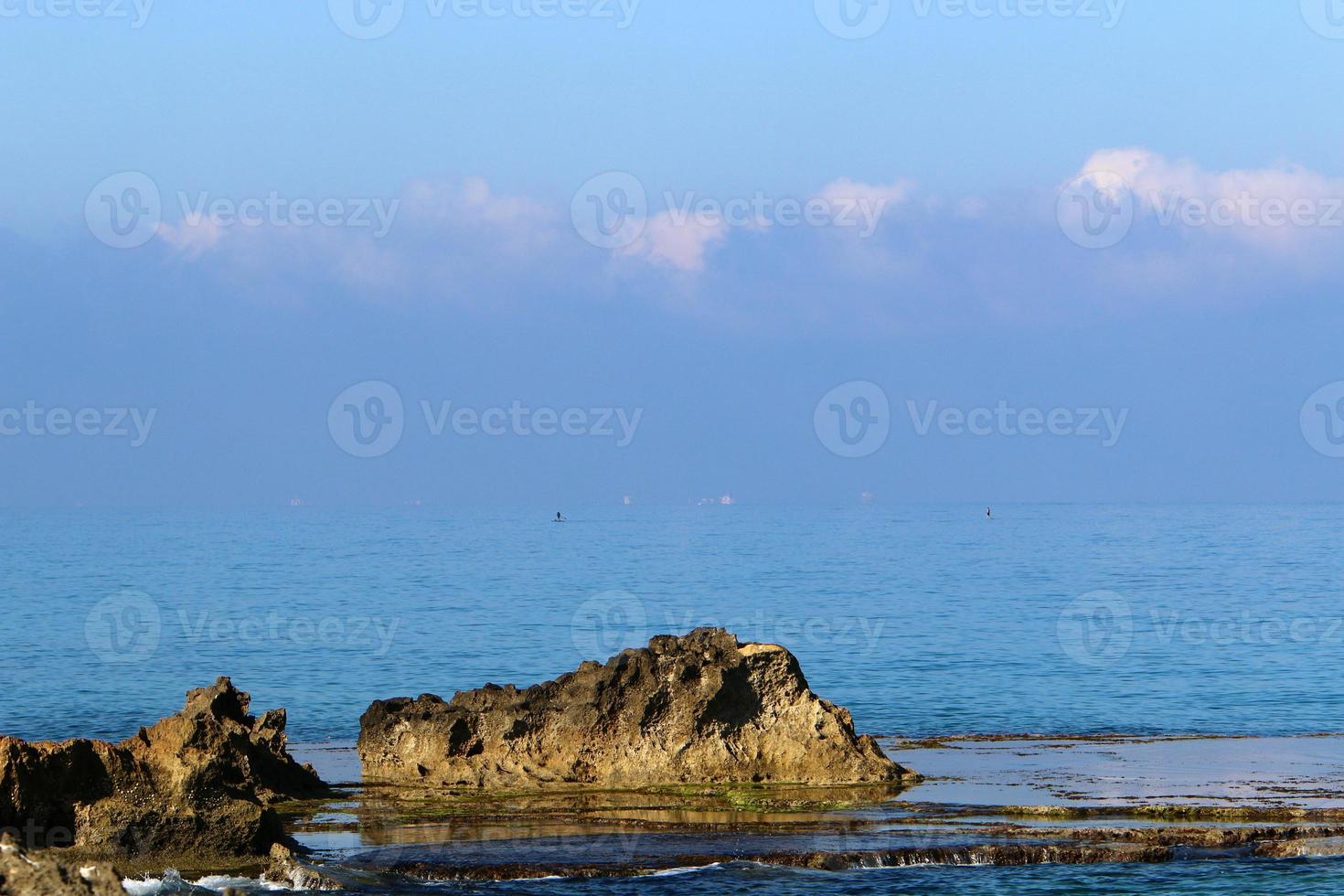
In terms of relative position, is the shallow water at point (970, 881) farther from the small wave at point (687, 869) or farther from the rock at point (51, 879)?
the rock at point (51, 879)

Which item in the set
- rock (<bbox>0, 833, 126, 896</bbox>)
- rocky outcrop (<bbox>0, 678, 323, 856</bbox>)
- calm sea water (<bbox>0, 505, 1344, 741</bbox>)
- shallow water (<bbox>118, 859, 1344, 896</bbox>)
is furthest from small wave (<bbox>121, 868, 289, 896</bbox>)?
calm sea water (<bbox>0, 505, 1344, 741</bbox>)

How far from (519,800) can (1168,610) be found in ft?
237

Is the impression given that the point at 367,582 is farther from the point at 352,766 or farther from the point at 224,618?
the point at 352,766

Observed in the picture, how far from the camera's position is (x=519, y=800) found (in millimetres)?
33156

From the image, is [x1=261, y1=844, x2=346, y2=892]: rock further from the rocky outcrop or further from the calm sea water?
the calm sea water

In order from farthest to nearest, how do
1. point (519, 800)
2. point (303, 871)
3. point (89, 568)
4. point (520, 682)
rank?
point (89, 568) < point (520, 682) < point (519, 800) < point (303, 871)

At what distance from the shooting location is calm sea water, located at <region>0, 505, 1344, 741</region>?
54938 millimetres

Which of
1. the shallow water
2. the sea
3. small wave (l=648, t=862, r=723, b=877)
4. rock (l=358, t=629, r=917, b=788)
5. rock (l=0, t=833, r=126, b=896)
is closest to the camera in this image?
rock (l=0, t=833, r=126, b=896)

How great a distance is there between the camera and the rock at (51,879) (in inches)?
661

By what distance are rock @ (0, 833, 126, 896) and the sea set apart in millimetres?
8997

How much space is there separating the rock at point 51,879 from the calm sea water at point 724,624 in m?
13.3

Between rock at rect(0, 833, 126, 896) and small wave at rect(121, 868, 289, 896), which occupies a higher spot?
rock at rect(0, 833, 126, 896)

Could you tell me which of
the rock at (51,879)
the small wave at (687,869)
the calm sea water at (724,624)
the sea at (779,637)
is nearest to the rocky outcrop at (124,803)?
the sea at (779,637)

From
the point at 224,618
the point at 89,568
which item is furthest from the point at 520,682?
the point at 89,568
